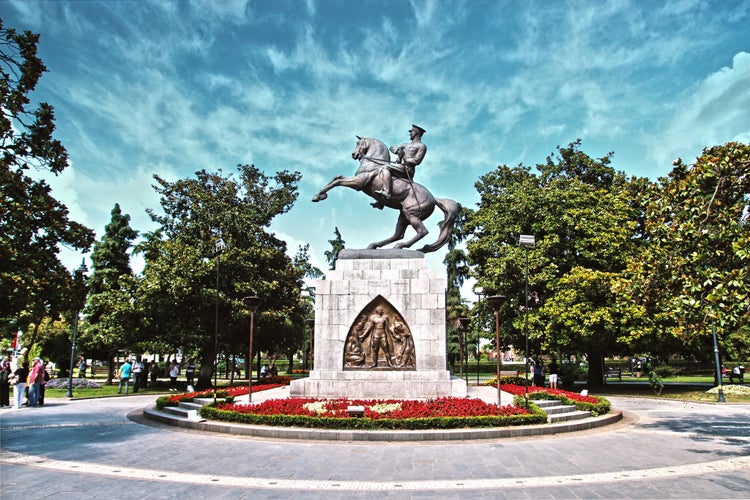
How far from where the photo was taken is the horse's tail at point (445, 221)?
1681 centimetres

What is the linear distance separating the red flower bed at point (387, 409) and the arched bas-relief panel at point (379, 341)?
6.42ft

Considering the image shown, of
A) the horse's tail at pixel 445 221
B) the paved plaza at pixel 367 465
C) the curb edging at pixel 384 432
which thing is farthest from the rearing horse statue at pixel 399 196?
the paved plaza at pixel 367 465

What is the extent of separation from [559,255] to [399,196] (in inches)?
532

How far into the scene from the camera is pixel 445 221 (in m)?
17.0

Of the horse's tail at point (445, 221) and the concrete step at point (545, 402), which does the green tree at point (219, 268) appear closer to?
the horse's tail at point (445, 221)

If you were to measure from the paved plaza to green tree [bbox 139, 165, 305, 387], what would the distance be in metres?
12.5

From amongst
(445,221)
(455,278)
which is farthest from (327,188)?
(455,278)

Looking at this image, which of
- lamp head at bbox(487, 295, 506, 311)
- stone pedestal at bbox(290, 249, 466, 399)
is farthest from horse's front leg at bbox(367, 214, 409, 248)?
lamp head at bbox(487, 295, 506, 311)

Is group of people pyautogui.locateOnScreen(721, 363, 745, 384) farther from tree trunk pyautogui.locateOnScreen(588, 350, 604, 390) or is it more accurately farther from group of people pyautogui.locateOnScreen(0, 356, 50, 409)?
group of people pyautogui.locateOnScreen(0, 356, 50, 409)

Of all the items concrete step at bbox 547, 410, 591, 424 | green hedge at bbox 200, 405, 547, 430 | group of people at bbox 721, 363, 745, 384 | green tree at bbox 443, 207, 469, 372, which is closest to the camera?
green hedge at bbox 200, 405, 547, 430

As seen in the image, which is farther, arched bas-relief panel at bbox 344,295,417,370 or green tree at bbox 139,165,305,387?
green tree at bbox 139,165,305,387

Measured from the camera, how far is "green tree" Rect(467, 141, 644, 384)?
931 inches

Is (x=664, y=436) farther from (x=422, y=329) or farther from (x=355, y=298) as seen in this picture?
(x=355, y=298)

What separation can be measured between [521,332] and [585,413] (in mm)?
13463
